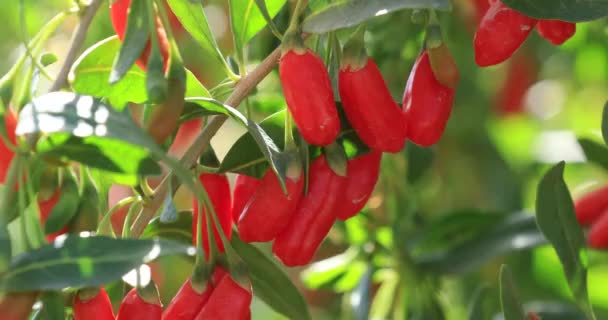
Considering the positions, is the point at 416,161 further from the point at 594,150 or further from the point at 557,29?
the point at 557,29

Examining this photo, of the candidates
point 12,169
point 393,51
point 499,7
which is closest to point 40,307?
point 12,169

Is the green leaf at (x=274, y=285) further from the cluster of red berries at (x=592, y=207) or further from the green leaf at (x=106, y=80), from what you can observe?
the cluster of red berries at (x=592, y=207)

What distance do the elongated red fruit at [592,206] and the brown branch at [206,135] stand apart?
701 mm

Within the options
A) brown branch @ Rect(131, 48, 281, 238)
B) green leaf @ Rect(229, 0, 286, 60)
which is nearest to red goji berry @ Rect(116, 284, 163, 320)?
brown branch @ Rect(131, 48, 281, 238)

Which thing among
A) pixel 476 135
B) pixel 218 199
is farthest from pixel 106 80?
pixel 476 135

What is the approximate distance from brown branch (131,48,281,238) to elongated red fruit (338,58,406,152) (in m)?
0.09

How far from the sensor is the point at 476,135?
244cm

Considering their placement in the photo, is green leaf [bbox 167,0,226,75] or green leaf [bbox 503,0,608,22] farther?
green leaf [bbox 167,0,226,75]

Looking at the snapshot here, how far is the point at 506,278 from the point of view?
4.12 feet

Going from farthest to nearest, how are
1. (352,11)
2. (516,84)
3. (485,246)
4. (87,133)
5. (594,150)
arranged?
(516,84)
(485,246)
(594,150)
(352,11)
(87,133)

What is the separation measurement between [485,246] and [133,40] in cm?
98

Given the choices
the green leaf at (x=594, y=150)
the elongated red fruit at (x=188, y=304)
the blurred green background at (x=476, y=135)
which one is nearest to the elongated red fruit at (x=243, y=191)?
the elongated red fruit at (x=188, y=304)

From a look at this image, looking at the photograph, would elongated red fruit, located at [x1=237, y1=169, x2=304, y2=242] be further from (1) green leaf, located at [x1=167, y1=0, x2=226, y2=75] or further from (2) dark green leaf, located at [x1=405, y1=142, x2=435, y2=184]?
(2) dark green leaf, located at [x1=405, y1=142, x2=435, y2=184]

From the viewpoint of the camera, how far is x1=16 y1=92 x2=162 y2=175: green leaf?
977mm
